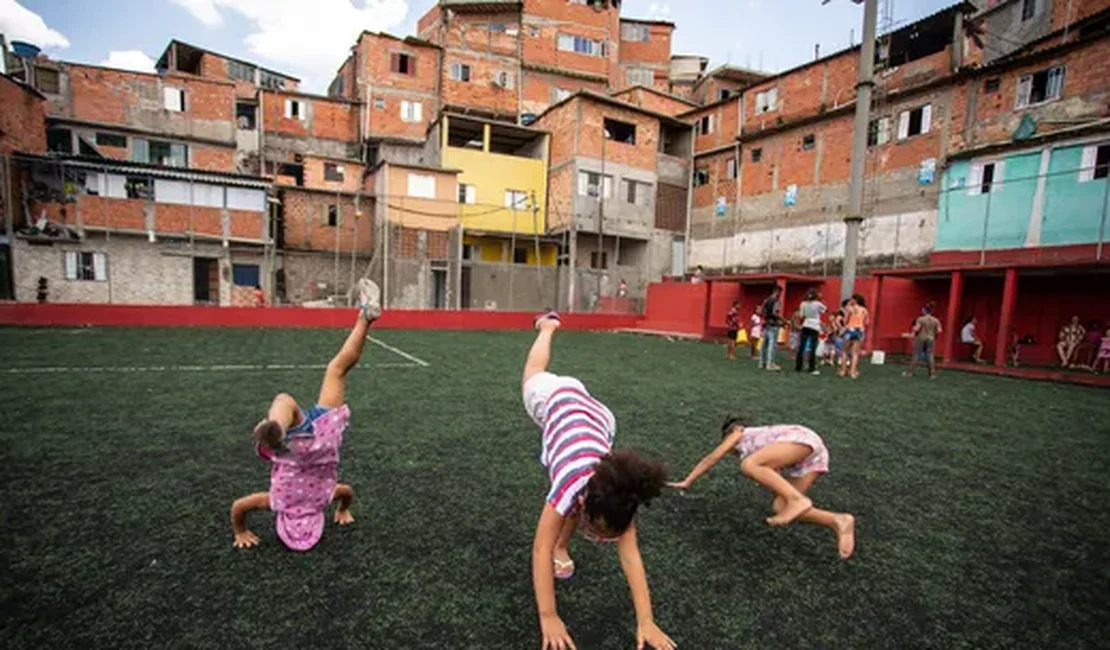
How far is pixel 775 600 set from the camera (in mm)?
2592

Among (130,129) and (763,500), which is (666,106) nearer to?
(130,129)

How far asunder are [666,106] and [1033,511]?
35.3m

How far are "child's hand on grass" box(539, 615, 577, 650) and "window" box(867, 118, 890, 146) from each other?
26.9 meters

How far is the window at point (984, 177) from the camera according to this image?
1920cm

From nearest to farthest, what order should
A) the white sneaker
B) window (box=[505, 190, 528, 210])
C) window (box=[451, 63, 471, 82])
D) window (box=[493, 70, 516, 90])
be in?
the white sneaker, window (box=[505, 190, 528, 210]), window (box=[451, 63, 471, 82]), window (box=[493, 70, 516, 90])

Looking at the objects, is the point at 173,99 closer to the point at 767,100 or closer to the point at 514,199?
the point at 514,199

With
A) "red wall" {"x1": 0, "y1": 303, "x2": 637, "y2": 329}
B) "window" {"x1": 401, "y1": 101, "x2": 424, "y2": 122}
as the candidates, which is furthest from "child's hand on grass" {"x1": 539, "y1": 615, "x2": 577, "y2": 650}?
"window" {"x1": 401, "y1": 101, "x2": 424, "y2": 122}

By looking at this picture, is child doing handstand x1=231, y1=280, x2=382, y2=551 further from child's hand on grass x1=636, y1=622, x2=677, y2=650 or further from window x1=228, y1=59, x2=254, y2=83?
window x1=228, y1=59, x2=254, y2=83

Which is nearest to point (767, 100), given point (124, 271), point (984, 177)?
point (984, 177)

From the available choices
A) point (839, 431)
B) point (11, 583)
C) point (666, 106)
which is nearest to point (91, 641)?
point (11, 583)

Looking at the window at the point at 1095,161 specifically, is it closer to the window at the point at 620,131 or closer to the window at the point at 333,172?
the window at the point at 620,131

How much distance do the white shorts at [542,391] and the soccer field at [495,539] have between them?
33.7 inches

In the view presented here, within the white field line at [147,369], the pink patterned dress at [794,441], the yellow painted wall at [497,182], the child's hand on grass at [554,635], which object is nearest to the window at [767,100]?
the yellow painted wall at [497,182]

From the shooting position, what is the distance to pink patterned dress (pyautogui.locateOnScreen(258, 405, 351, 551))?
2.75 metres
